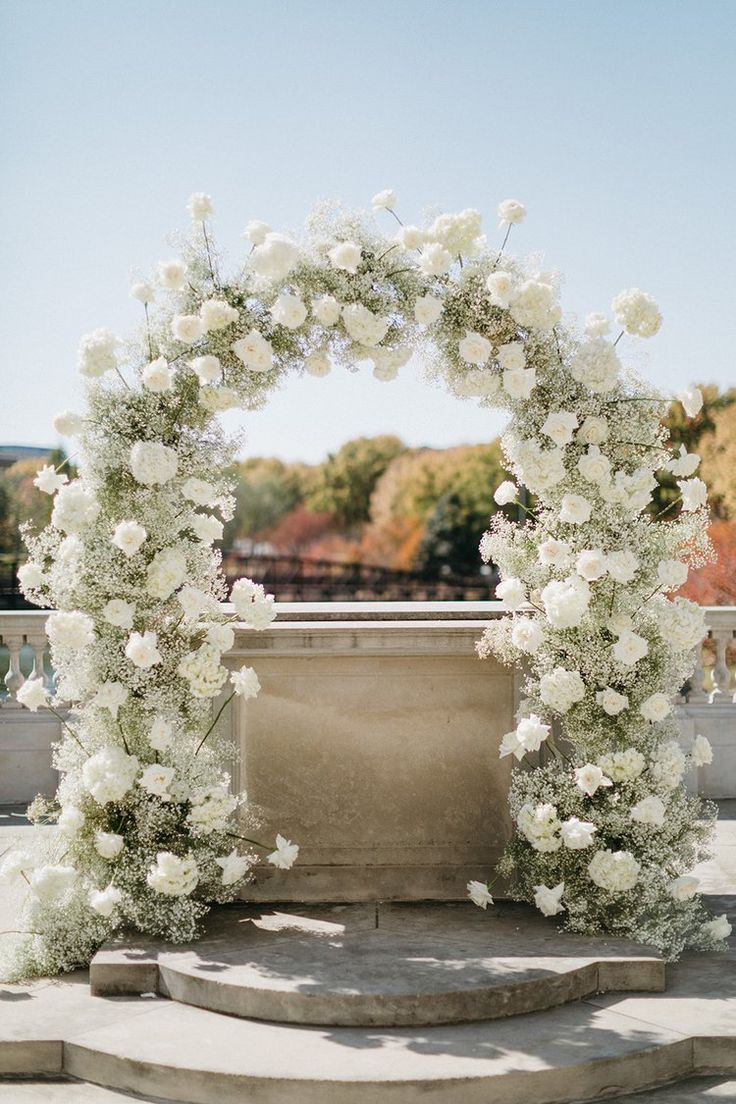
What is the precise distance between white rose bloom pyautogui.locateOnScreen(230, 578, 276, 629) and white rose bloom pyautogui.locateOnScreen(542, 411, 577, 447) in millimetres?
1616

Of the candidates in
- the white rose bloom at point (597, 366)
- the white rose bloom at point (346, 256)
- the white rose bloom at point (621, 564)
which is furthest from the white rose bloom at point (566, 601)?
the white rose bloom at point (346, 256)

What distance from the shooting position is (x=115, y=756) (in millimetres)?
5996

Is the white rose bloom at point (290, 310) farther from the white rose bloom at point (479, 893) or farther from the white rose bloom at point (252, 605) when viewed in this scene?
the white rose bloom at point (479, 893)

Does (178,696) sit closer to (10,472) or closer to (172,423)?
(172,423)

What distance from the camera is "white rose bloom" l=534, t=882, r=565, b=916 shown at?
19.9ft

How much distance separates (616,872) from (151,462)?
2.97 meters

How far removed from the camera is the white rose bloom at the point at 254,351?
20.1 feet

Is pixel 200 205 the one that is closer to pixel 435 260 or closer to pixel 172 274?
pixel 172 274

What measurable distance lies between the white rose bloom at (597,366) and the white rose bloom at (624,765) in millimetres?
1809

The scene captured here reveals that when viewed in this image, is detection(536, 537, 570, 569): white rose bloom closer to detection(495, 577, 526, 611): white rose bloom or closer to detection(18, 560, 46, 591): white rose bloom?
detection(495, 577, 526, 611): white rose bloom

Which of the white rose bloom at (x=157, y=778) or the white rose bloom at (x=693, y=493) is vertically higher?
the white rose bloom at (x=693, y=493)

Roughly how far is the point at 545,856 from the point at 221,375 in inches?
115

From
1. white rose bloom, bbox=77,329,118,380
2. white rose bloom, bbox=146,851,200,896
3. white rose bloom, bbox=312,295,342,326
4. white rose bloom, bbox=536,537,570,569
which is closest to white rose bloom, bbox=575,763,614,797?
white rose bloom, bbox=536,537,570,569

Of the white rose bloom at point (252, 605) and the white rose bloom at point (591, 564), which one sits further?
the white rose bloom at point (252, 605)
